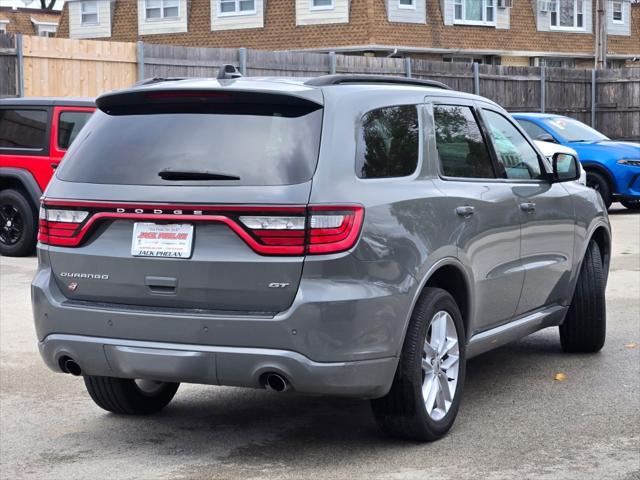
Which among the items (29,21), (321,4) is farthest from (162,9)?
(29,21)

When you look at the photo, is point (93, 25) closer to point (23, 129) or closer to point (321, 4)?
point (321, 4)

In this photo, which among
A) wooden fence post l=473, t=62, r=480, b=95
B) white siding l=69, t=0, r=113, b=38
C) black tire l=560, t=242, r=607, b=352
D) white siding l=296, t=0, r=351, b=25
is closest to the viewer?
black tire l=560, t=242, r=607, b=352

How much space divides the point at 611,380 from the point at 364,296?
258 centimetres

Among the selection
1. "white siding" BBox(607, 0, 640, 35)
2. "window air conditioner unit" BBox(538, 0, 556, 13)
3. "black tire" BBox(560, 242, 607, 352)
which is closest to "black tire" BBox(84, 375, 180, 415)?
"black tire" BBox(560, 242, 607, 352)

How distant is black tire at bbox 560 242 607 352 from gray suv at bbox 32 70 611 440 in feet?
6.00

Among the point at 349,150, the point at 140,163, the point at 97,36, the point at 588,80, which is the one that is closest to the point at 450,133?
the point at 349,150

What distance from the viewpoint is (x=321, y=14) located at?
42.6 m

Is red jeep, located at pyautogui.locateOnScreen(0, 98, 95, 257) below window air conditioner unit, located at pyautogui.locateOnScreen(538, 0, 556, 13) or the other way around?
below

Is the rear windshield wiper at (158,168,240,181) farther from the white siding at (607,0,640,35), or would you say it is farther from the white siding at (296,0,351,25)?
the white siding at (607,0,640,35)

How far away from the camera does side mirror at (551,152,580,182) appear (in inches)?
287

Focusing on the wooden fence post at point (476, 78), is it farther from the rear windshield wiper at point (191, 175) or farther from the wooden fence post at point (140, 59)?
the rear windshield wiper at point (191, 175)

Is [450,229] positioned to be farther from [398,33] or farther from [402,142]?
[398,33]

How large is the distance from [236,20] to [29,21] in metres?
21.3

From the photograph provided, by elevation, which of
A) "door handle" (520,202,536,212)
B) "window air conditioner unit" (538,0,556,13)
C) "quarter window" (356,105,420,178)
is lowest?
"door handle" (520,202,536,212)
